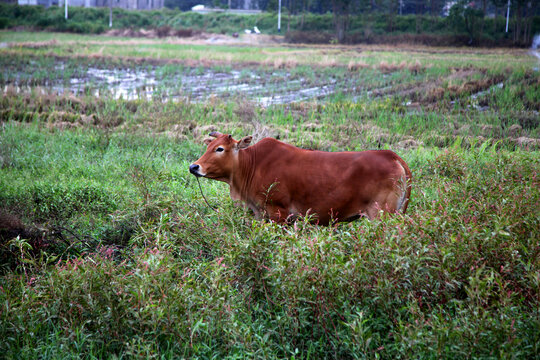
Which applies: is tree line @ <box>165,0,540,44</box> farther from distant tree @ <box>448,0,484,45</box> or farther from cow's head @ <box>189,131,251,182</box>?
cow's head @ <box>189,131,251,182</box>

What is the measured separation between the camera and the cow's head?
16.4ft

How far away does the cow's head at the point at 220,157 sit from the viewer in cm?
500

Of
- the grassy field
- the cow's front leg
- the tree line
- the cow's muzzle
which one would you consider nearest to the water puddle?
the grassy field

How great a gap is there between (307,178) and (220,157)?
91 cm

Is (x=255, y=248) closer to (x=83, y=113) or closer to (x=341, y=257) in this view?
(x=341, y=257)

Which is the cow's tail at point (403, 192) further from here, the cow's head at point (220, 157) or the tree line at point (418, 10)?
the tree line at point (418, 10)

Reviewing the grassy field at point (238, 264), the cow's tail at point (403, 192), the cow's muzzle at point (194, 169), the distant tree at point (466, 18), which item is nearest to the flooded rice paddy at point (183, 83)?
the grassy field at point (238, 264)

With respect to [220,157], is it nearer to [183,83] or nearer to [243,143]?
[243,143]

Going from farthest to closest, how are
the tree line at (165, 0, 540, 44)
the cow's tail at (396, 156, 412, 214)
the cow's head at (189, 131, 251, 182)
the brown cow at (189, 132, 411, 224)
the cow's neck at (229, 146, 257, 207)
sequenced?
the tree line at (165, 0, 540, 44) → the cow's neck at (229, 146, 257, 207) → the cow's head at (189, 131, 251, 182) → the brown cow at (189, 132, 411, 224) → the cow's tail at (396, 156, 412, 214)

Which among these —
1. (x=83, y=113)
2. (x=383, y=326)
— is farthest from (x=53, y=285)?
(x=83, y=113)

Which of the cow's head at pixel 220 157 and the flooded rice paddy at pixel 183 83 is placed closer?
the cow's head at pixel 220 157

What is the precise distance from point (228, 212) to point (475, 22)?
99.1ft

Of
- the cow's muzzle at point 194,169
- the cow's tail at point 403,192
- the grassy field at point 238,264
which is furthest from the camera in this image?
the cow's muzzle at point 194,169

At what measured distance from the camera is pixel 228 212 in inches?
187
